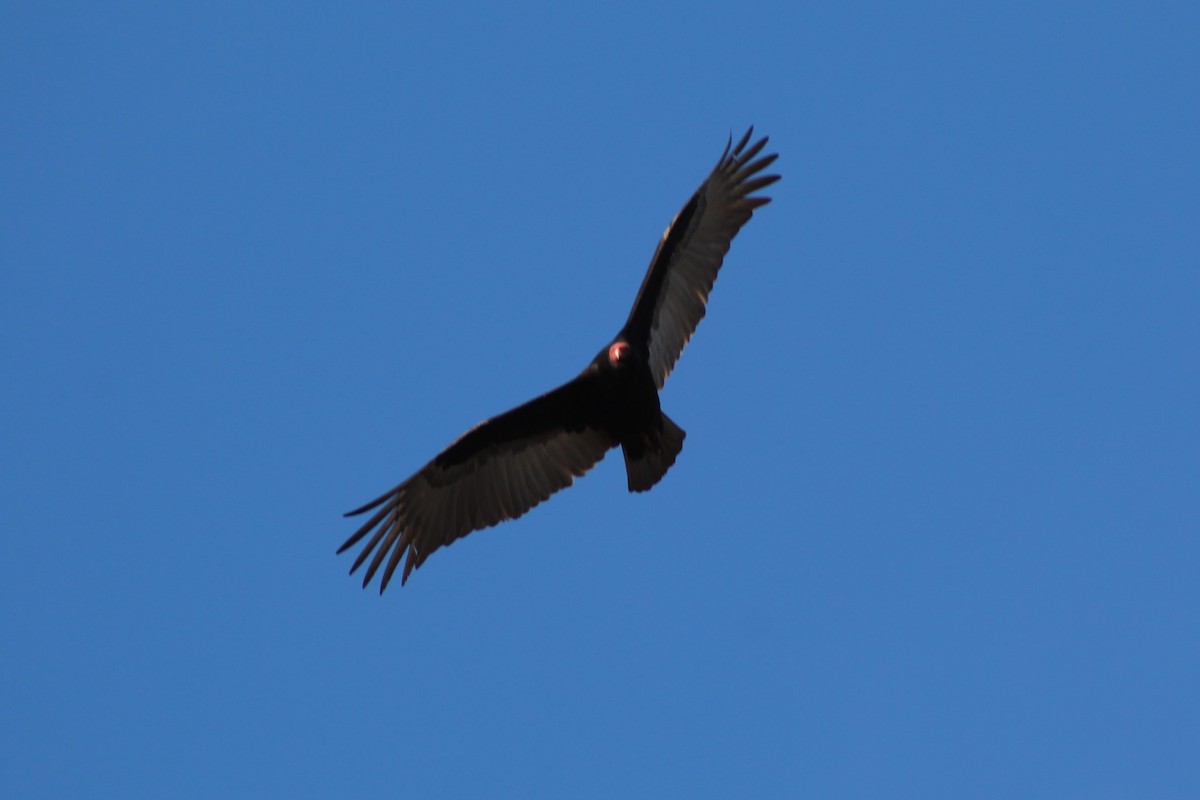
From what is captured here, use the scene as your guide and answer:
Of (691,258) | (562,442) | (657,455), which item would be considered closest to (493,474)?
(562,442)

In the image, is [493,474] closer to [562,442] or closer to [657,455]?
[562,442]

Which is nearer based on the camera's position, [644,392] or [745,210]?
[644,392]

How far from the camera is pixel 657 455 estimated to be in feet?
32.9

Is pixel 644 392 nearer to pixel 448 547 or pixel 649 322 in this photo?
pixel 649 322

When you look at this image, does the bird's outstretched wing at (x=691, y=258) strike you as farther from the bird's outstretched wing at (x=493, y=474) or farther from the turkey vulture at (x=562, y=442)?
the bird's outstretched wing at (x=493, y=474)

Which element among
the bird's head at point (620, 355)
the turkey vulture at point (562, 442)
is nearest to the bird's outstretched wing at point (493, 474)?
the turkey vulture at point (562, 442)

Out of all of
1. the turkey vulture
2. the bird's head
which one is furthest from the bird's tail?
the bird's head

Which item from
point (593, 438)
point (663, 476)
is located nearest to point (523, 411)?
point (593, 438)

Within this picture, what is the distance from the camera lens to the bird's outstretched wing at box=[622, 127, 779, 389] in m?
10.1

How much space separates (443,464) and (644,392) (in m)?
1.90

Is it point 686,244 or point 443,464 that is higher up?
point 686,244

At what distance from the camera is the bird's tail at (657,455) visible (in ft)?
32.8

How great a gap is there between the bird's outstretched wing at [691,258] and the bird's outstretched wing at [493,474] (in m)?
0.75

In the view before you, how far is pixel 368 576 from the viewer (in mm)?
9898
